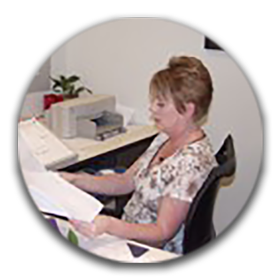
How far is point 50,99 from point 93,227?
0.98 m

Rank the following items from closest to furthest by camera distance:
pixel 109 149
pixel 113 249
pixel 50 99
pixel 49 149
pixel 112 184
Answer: pixel 113 249 < pixel 112 184 < pixel 49 149 < pixel 109 149 < pixel 50 99

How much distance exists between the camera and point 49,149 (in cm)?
150

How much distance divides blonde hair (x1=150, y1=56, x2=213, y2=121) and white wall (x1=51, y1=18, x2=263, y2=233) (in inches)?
18.5

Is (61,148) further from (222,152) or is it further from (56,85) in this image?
(222,152)

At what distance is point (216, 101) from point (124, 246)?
961 millimetres

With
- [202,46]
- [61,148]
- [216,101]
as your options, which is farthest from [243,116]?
[61,148]

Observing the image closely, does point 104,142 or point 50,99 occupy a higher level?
point 50,99

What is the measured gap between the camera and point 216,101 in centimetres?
173

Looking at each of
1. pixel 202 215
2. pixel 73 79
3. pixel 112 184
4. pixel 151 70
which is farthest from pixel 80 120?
pixel 202 215

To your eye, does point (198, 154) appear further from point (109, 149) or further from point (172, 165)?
point (109, 149)

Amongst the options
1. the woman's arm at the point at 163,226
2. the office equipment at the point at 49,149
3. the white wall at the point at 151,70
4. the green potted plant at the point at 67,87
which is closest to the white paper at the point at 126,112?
the white wall at the point at 151,70

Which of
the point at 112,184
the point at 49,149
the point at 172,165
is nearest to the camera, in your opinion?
the point at 172,165

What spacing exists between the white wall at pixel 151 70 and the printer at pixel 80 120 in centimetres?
15

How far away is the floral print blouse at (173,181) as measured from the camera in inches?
43.1
